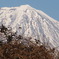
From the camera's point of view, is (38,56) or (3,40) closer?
(38,56)

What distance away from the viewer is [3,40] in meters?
7.41

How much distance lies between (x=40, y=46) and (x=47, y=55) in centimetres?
38

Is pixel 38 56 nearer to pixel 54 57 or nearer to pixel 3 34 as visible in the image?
pixel 54 57

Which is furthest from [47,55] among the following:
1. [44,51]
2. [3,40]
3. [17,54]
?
[3,40]

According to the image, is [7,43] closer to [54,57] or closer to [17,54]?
[17,54]

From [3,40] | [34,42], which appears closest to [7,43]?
[3,40]

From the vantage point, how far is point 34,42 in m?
7.56

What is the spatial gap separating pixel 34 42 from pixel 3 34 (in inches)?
30.0

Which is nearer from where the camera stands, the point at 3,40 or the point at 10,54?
the point at 10,54

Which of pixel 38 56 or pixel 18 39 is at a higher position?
pixel 18 39

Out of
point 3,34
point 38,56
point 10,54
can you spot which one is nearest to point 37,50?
point 38,56

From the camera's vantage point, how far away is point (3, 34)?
745cm

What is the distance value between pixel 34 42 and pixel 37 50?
2.50 ft

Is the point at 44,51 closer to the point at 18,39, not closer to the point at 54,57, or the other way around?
the point at 54,57
